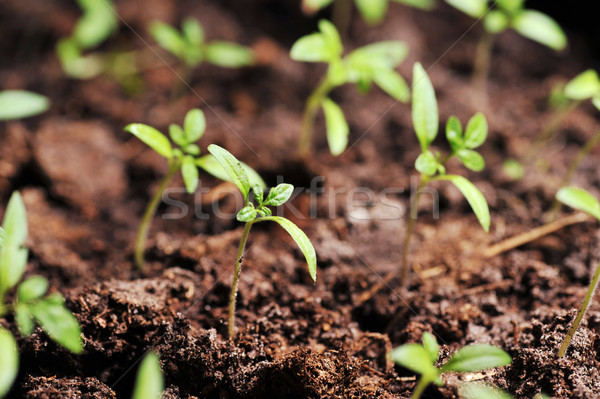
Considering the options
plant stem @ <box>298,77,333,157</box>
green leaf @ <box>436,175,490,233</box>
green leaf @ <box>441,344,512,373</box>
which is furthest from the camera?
plant stem @ <box>298,77,333,157</box>

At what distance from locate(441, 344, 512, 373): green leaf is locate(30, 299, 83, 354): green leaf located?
783 millimetres

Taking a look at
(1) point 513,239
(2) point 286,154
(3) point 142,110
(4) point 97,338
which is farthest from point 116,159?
(1) point 513,239

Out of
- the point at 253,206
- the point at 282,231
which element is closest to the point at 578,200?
the point at 253,206

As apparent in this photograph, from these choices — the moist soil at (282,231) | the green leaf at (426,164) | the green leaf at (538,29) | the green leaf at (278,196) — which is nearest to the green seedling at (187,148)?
the green leaf at (278,196)

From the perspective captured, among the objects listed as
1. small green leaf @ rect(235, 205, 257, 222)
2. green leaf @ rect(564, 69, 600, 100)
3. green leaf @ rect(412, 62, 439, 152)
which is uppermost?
green leaf @ rect(564, 69, 600, 100)

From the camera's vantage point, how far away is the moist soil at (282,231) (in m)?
1.31

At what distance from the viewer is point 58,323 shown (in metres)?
1.01

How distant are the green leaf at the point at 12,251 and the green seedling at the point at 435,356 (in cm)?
78

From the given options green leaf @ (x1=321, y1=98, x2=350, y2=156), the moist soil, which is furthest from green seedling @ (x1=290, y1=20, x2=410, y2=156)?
the moist soil

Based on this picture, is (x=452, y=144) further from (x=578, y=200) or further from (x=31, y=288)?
(x=31, y=288)

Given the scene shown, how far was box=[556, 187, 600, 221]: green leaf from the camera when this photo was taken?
1108 millimetres

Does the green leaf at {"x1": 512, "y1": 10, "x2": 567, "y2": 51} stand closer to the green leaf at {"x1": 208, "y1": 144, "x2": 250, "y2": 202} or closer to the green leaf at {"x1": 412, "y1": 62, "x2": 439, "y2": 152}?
the green leaf at {"x1": 412, "y1": 62, "x2": 439, "y2": 152}

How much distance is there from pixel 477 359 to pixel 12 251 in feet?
3.29

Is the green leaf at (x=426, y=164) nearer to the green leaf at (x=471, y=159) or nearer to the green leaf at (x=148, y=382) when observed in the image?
the green leaf at (x=471, y=159)
